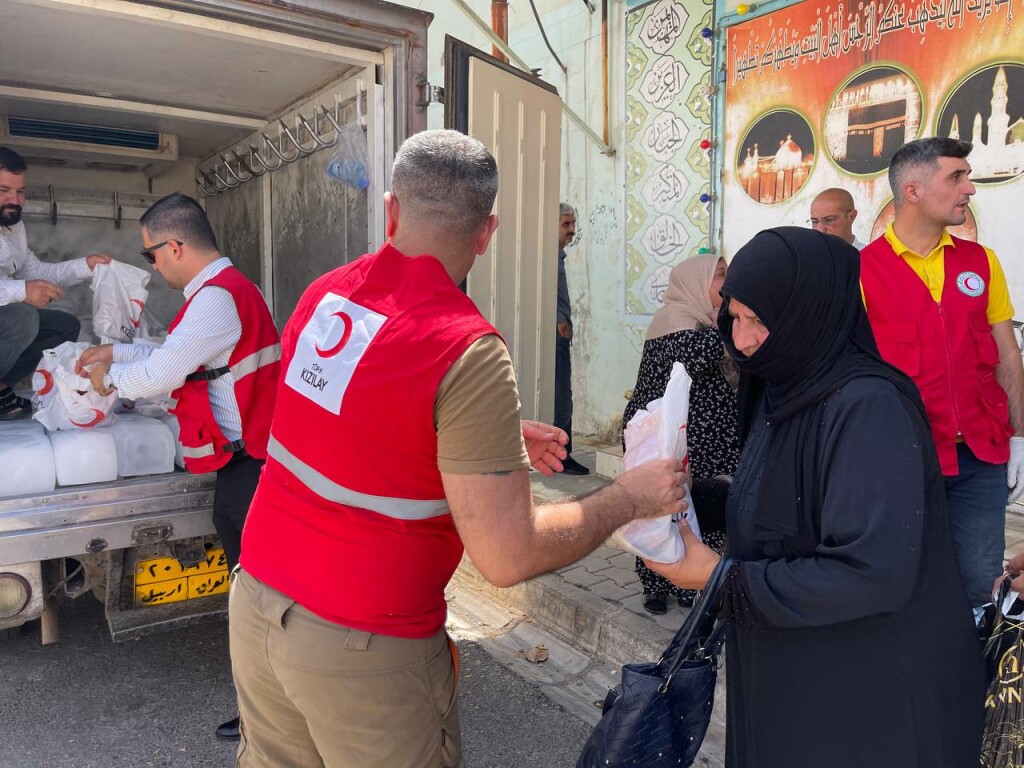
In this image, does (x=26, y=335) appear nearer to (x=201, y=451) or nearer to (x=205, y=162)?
(x=201, y=451)

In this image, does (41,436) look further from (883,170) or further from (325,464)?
(883,170)

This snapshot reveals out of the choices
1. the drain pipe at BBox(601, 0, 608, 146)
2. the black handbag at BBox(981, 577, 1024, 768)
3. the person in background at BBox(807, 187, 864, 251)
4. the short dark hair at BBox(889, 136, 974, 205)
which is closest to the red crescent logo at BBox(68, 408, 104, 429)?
the black handbag at BBox(981, 577, 1024, 768)

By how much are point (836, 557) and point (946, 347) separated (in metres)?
1.65

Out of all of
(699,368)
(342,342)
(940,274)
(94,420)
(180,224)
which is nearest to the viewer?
(342,342)

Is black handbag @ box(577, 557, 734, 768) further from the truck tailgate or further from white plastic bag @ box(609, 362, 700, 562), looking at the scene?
the truck tailgate

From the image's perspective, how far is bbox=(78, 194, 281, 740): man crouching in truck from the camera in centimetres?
278

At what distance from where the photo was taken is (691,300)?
342 cm

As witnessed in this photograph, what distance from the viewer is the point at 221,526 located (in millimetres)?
2918

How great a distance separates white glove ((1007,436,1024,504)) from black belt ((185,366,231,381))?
9.13 ft

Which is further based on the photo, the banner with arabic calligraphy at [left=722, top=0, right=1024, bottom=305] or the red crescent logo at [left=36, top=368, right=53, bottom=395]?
the banner with arabic calligraphy at [left=722, top=0, right=1024, bottom=305]

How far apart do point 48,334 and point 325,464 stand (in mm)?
3249

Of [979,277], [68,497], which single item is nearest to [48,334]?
[68,497]

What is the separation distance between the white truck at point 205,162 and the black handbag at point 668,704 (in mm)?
682

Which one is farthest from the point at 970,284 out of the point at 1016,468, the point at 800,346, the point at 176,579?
the point at 176,579
